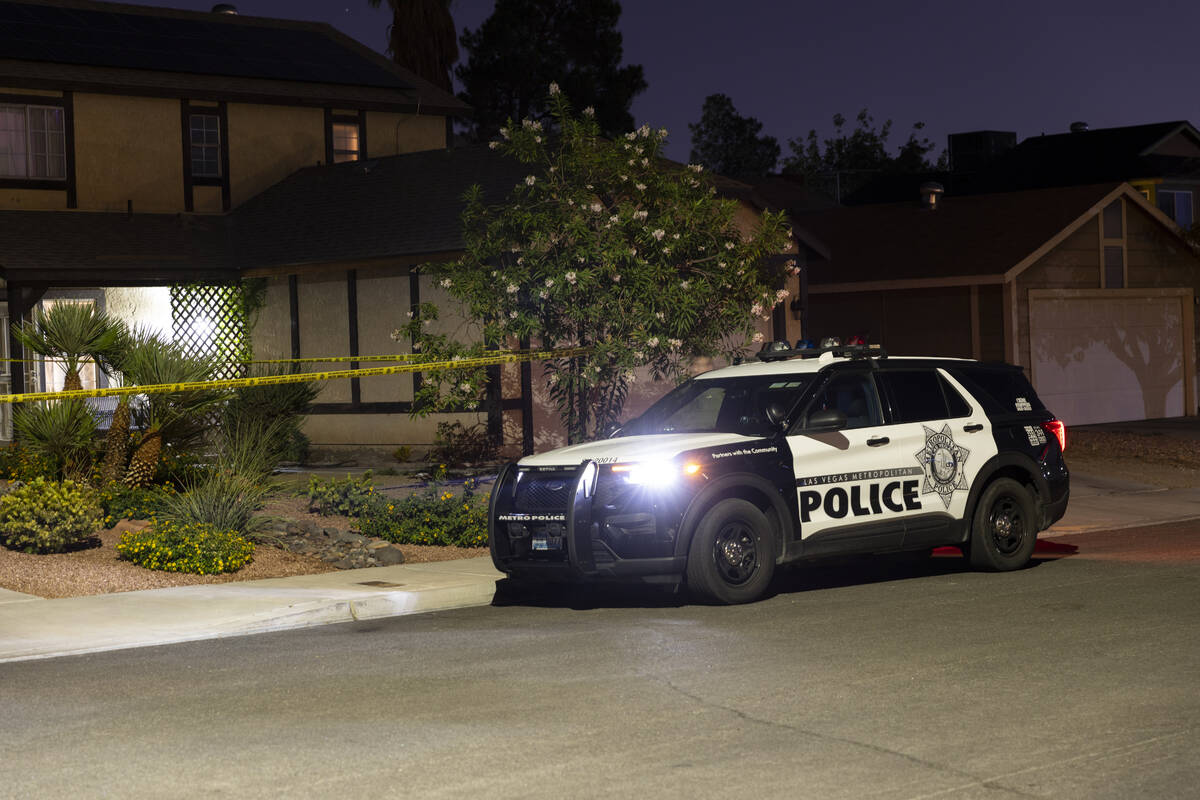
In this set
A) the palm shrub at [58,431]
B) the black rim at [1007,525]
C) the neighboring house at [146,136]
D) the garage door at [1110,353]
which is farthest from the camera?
the garage door at [1110,353]

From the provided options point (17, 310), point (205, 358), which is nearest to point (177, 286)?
point (17, 310)

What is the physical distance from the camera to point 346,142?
101ft

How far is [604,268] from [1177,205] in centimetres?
2564

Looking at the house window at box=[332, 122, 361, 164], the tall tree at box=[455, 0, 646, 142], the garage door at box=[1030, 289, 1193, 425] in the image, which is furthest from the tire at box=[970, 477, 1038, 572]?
the tall tree at box=[455, 0, 646, 142]

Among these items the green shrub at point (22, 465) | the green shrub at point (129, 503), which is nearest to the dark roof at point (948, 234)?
the green shrub at point (22, 465)

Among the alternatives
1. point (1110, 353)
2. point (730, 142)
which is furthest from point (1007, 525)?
point (730, 142)

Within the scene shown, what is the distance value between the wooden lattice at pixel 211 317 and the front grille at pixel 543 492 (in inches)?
617

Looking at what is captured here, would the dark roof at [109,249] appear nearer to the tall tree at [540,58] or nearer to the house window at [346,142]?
the house window at [346,142]

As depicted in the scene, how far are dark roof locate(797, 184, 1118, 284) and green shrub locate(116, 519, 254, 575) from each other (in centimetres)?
1871

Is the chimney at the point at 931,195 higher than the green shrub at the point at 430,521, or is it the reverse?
the chimney at the point at 931,195

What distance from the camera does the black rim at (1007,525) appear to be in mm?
13008

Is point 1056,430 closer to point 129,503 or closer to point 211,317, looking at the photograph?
point 129,503

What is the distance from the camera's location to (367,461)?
939 inches

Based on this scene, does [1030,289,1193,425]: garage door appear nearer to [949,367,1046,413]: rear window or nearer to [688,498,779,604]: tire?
[949,367,1046,413]: rear window
